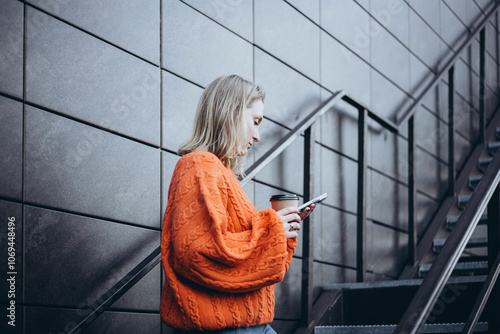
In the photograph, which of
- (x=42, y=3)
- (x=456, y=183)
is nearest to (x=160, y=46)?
(x=42, y=3)

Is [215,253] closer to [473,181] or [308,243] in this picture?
[308,243]

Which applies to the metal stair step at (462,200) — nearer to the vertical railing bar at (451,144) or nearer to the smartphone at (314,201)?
the vertical railing bar at (451,144)

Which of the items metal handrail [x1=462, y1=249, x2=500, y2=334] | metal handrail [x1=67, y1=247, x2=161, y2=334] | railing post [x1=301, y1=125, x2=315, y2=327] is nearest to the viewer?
metal handrail [x1=67, y1=247, x2=161, y2=334]

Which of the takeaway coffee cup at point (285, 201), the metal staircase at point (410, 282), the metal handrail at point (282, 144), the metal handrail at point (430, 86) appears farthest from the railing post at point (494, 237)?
the metal handrail at point (430, 86)

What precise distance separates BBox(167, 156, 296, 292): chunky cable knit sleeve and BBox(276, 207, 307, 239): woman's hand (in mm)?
A: 66

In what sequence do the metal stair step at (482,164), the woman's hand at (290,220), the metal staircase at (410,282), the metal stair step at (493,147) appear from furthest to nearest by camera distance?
1. the metal stair step at (493,147)
2. the metal stair step at (482,164)
3. the metal staircase at (410,282)
4. the woman's hand at (290,220)

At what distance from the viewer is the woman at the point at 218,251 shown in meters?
1.55

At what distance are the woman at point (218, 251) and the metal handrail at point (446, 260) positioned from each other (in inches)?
21.1

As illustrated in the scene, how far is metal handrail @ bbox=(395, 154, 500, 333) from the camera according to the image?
6.48ft

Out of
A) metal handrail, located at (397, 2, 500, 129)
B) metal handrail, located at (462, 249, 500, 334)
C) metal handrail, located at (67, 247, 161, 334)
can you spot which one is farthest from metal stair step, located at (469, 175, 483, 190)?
metal handrail, located at (67, 247, 161, 334)

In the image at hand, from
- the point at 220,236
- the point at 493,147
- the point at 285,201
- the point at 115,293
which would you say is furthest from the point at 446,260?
the point at 493,147

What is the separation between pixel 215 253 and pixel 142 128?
1060mm

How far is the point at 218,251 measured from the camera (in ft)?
5.03

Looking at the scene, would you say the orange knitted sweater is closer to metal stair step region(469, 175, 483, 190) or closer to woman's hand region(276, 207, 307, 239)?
woman's hand region(276, 207, 307, 239)
